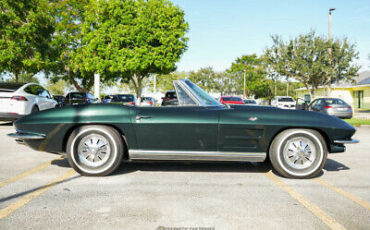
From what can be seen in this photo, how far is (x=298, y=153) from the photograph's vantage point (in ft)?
13.6

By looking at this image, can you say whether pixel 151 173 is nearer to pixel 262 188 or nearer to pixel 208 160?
pixel 208 160

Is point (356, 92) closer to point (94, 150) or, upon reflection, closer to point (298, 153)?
point (298, 153)

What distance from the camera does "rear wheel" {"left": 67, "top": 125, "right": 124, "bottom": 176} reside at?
411 centimetres

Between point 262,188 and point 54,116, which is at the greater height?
point 54,116

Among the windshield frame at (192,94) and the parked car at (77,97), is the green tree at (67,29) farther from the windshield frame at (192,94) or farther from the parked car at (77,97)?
the windshield frame at (192,94)

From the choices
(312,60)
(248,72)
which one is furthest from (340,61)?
(248,72)

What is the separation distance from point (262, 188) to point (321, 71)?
28529 millimetres

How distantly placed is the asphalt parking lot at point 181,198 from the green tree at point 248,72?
5809 centimetres

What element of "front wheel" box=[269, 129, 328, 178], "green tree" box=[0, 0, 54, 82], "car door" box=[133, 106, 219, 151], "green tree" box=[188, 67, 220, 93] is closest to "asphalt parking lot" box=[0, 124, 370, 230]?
"front wheel" box=[269, 129, 328, 178]

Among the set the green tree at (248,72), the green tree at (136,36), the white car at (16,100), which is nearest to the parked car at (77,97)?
the green tree at (136,36)

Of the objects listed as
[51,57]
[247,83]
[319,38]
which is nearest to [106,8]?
[51,57]

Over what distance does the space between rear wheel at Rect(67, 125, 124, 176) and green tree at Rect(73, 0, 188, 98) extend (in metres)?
18.9

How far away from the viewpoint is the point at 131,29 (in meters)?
22.8

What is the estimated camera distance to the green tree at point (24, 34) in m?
20.2
